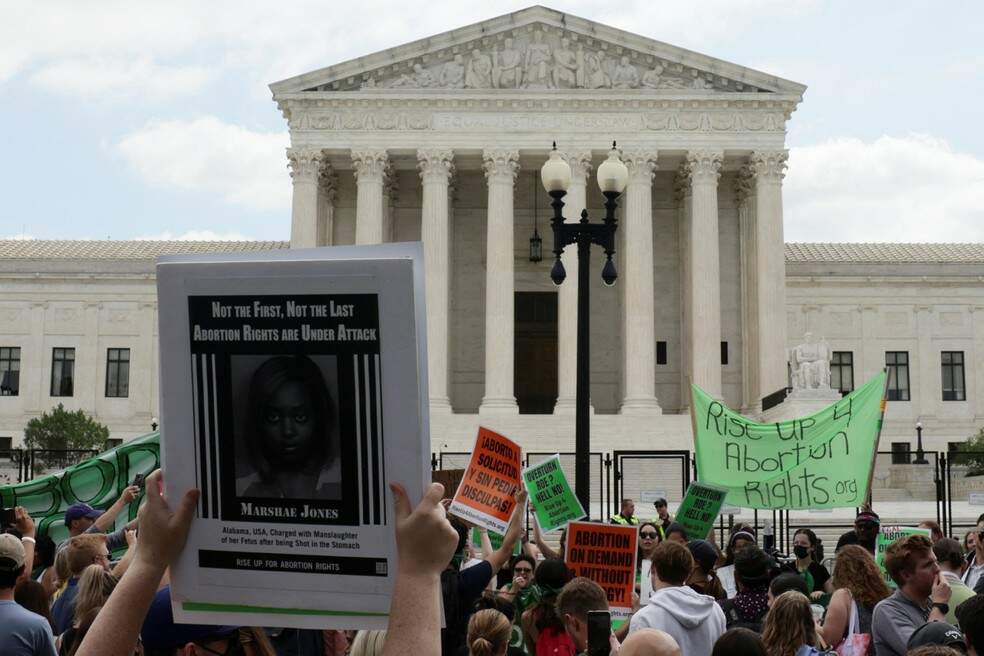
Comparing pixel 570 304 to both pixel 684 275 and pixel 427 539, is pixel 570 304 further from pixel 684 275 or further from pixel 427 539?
pixel 427 539

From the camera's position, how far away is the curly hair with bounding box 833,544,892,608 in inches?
329

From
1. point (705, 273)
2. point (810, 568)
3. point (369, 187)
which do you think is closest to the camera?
point (810, 568)

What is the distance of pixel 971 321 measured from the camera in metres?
59.3

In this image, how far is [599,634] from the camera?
4527mm

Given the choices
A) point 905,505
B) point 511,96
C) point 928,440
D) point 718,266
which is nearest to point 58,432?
point 511,96

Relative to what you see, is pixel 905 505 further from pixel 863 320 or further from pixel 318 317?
pixel 318 317

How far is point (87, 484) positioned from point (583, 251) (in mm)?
7741

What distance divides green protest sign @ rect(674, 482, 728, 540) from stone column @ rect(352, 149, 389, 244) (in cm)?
3717

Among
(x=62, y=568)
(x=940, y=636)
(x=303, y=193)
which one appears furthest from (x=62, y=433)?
(x=940, y=636)

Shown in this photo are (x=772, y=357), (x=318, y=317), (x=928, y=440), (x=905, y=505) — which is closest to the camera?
(x=318, y=317)

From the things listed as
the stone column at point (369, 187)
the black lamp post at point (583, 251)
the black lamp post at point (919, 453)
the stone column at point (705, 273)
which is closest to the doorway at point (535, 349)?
the stone column at point (705, 273)

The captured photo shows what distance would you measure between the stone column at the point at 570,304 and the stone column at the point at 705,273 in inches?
173

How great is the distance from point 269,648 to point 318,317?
1215mm

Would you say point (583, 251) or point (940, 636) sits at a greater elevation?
point (583, 251)
